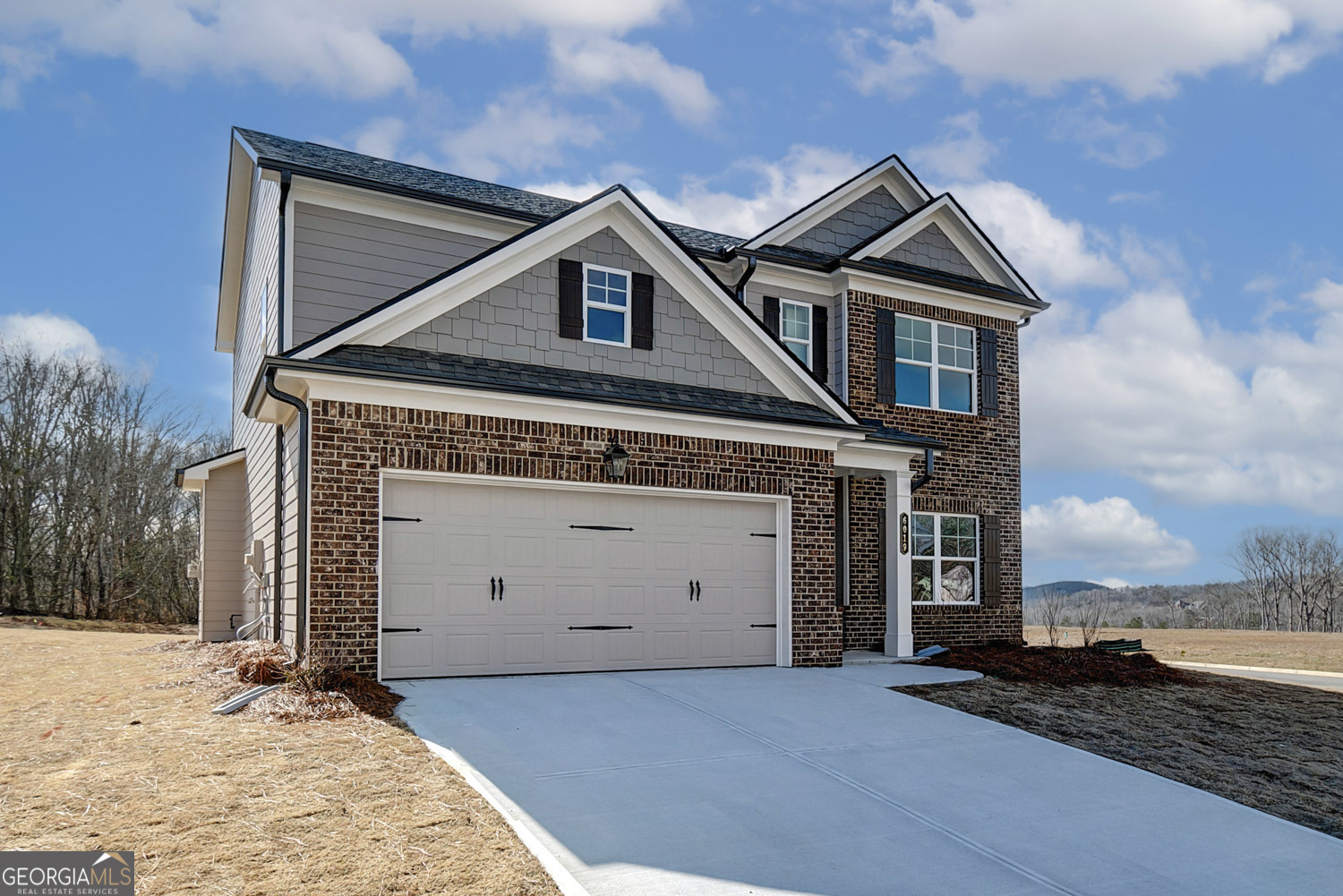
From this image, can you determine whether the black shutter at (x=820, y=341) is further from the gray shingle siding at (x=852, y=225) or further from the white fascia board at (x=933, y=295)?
the gray shingle siding at (x=852, y=225)

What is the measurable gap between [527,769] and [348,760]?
125 centimetres

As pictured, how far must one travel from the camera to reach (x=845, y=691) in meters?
11.0

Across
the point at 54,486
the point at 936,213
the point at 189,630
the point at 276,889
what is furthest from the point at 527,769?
the point at 54,486

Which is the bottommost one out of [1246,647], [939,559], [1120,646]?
[1246,647]

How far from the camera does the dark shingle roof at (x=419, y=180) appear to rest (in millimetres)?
13828

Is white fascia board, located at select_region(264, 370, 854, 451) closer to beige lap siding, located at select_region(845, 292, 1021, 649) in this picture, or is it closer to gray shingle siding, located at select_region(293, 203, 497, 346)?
gray shingle siding, located at select_region(293, 203, 497, 346)

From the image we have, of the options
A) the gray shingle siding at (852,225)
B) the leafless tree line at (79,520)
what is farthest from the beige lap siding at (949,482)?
the leafless tree line at (79,520)

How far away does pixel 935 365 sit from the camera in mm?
17094

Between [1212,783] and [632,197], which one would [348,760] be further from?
[632,197]

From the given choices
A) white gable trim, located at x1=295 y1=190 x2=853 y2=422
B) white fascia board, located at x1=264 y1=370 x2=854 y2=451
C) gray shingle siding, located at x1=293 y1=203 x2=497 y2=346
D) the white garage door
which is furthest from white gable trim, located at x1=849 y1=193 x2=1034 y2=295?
gray shingle siding, located at x1=293 y1=203 x2=497 y2=346

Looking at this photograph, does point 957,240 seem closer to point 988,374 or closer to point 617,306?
point 988,374

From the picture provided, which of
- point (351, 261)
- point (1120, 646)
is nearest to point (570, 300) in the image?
point (351, 261)

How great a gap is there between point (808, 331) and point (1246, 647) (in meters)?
13.3

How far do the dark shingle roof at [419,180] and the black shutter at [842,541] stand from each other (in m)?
4.29
